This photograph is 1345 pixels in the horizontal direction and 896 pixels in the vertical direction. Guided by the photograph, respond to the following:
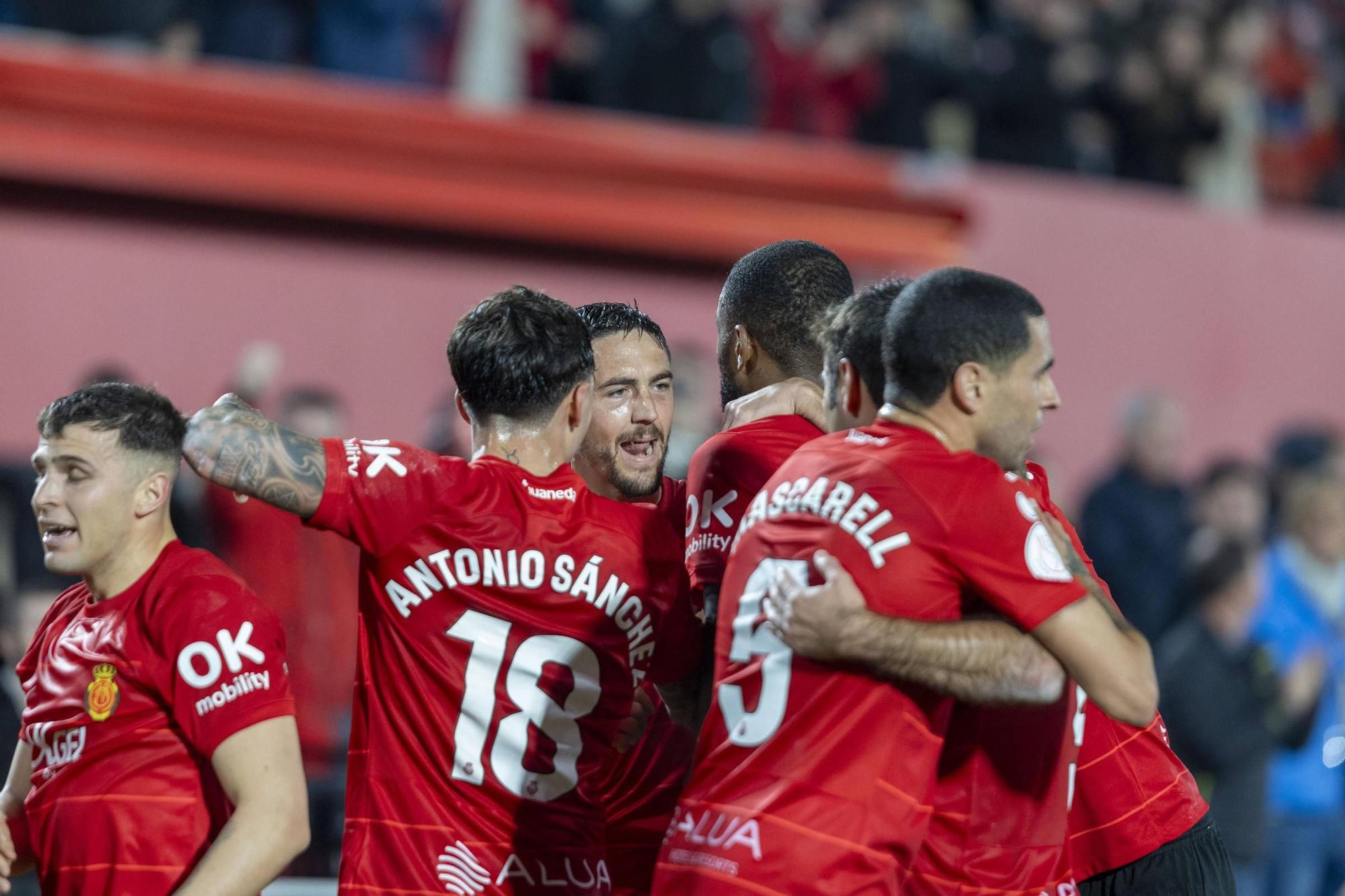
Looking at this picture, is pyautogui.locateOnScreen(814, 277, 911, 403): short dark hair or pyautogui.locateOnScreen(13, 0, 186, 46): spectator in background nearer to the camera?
pyautogui.locateOnScreen(814, 277, 911, 403): short dark hair

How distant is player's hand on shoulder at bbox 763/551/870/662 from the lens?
123 inches

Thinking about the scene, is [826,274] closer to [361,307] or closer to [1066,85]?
[361,307]

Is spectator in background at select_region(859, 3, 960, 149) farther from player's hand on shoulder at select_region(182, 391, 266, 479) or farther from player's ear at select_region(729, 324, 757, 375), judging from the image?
player's hand on shoulder at select_region(182, 391, 266, 479)

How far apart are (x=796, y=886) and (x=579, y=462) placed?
170 cm

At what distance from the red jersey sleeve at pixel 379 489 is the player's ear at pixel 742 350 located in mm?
1025

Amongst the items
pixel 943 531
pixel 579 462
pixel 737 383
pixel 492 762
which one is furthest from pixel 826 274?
pixel 492 762

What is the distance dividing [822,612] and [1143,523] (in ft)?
23.1

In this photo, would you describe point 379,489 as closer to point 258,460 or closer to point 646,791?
point 258,460

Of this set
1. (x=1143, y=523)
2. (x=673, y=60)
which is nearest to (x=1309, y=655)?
(x=1143, y=523)

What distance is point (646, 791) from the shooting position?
14.3 ft

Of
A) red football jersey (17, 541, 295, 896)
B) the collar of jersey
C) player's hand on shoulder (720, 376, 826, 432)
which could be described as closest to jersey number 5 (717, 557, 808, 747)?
the collar of jersey

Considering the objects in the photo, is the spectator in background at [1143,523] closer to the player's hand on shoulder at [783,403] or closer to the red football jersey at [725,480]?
the player's hand on shoulder at [783,403]

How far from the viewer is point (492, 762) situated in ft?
11.9

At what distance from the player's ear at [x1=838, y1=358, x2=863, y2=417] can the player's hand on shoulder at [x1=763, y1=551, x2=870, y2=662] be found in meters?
0.52
